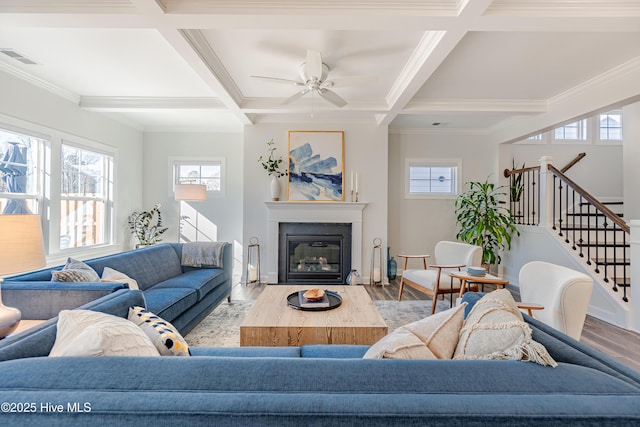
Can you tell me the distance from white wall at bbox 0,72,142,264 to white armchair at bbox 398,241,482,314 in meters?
4.50

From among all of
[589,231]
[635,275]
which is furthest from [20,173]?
[589,231]

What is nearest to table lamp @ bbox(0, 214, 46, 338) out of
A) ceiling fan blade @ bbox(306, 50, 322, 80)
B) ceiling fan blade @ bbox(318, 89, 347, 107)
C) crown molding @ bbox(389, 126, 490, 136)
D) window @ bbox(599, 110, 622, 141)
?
ceiling fan blade @ bbox(306, 50, 322, 80)

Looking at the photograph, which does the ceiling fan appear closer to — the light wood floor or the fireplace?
the fireplace

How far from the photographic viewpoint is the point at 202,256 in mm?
3680

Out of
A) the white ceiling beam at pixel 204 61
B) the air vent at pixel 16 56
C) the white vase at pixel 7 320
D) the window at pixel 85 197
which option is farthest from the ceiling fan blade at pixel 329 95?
the window at pixel 85 197

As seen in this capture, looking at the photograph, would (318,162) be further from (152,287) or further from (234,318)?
(152,287)

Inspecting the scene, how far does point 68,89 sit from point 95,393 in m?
4.55

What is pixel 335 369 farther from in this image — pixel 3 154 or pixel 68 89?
pixel 68 89

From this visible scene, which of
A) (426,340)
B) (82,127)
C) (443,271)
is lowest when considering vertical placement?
(443,271)

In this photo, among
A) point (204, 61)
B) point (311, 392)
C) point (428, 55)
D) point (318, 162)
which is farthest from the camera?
point (318, 162)

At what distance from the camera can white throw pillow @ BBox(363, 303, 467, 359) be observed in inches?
39.4

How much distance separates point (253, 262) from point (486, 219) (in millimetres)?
A: 3788

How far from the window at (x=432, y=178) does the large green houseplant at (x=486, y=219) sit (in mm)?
300

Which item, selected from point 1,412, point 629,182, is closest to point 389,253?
point 629,182
